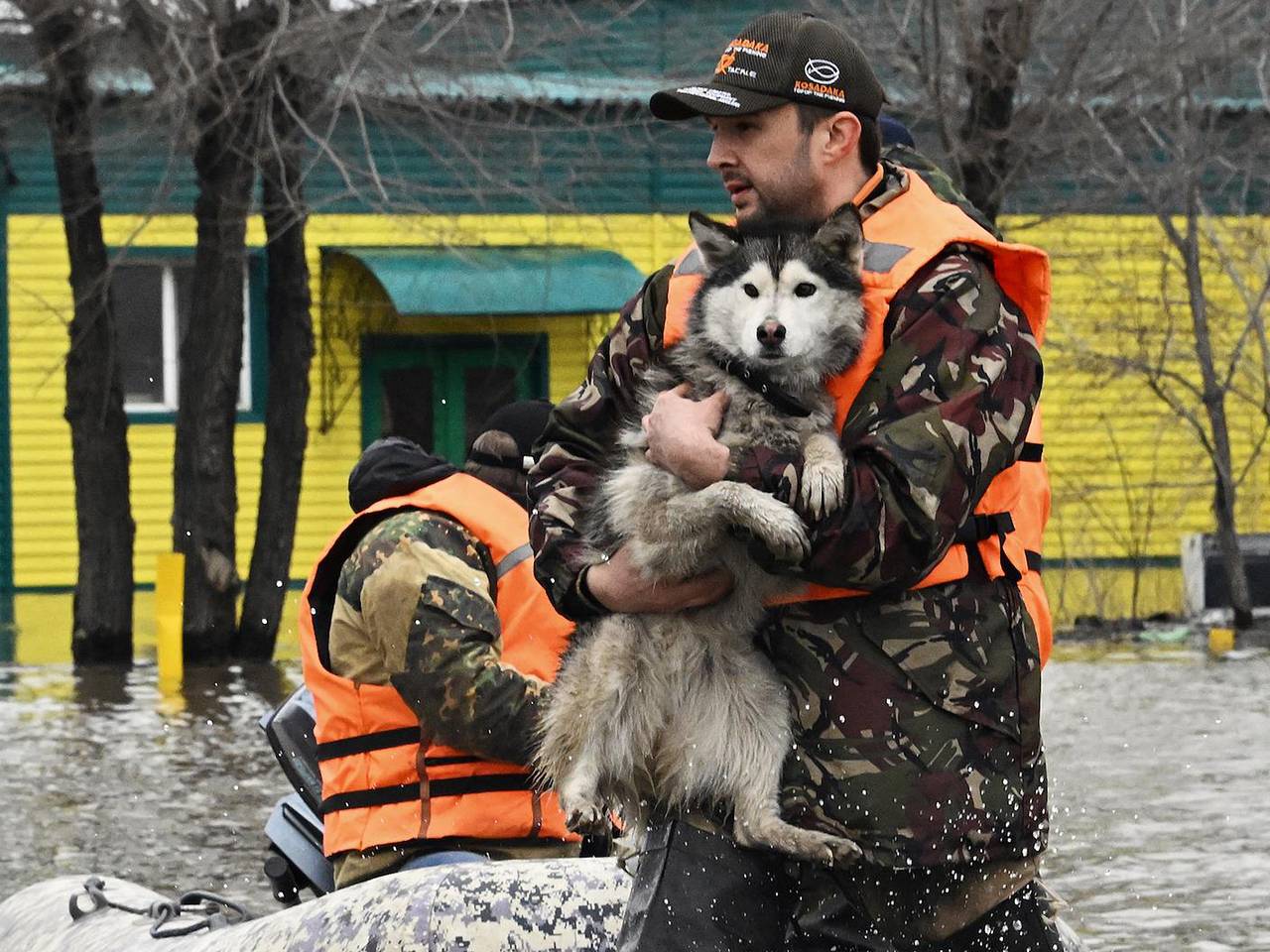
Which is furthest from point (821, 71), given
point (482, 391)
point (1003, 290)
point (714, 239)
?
point (482, 391)

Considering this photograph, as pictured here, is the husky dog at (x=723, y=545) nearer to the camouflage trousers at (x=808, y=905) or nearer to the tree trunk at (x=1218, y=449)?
the camouflage trousers at (x=808, y=905)

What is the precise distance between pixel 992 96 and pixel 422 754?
11.9 metres

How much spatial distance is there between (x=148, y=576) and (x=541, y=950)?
71.3ft

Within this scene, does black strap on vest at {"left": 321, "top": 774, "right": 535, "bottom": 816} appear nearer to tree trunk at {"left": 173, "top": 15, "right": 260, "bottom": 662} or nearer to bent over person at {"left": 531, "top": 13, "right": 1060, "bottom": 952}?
bent over person at {"left": 531, "top": 13, "right": 1060, "bottom": 952}

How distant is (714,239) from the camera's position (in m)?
3.71

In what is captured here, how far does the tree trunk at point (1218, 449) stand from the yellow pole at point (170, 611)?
367 inches

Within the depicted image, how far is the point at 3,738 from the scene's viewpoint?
1386 centimetres

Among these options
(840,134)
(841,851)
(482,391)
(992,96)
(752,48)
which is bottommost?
(841,851)

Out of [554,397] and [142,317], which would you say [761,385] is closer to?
[554,397]

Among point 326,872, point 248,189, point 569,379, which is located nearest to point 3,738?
point 248,189

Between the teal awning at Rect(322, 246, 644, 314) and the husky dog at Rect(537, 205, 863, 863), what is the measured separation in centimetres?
1997

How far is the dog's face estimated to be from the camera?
11.6 ft

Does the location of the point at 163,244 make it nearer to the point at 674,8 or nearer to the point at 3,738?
the point at 674,8

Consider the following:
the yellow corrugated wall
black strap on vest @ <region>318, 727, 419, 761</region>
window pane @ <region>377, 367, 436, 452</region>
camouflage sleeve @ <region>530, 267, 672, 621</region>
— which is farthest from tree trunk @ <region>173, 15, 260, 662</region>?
camouflage sleeve @ <region>530, 267, 672, 621</region>
